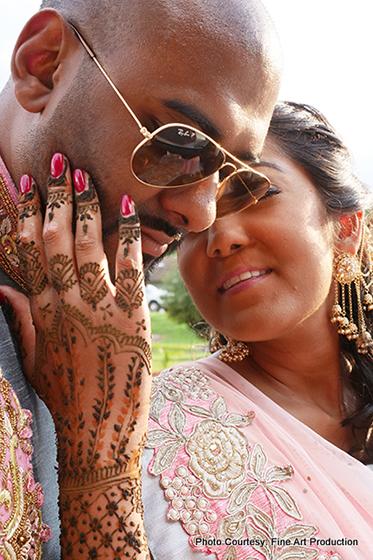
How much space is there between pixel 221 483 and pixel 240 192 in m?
1.13

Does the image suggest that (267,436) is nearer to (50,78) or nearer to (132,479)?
(132,479)

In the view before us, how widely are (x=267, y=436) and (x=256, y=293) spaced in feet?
2.03

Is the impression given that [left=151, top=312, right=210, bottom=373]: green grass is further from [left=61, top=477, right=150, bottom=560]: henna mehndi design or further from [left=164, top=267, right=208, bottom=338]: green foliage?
[left=61, top=477, right=150, bottom=560]: henna mehndi design

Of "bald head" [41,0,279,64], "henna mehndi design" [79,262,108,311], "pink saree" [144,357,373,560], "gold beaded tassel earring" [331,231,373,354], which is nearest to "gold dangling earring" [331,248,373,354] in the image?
"gold beaded tassel earring" [331,231,373,354]

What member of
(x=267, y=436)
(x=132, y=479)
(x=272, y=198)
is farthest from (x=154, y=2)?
(x=267, y=436)

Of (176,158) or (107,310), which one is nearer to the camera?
(107,310)

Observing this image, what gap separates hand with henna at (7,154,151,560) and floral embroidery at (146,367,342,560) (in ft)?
1.46

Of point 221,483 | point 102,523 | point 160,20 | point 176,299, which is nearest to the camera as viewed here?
point 102,523

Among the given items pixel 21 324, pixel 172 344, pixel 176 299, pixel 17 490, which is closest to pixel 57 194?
pixel 21 324

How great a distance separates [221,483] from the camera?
2115 millimetres

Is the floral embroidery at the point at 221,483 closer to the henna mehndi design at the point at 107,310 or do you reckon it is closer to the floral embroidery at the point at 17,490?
the floral embroidery at the point at 17,490

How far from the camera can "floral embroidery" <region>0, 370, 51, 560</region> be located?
1.35m

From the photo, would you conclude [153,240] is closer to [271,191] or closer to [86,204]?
[86,204]

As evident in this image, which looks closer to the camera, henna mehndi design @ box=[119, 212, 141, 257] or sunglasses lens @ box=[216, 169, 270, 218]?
henna mehndi design @ box=[119, 212, 141, 257]
